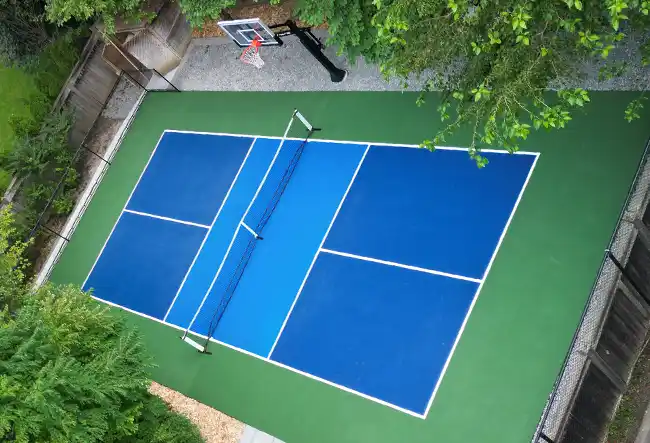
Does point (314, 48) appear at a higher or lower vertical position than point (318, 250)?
higher

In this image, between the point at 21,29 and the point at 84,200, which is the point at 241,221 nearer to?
the point at 84,200

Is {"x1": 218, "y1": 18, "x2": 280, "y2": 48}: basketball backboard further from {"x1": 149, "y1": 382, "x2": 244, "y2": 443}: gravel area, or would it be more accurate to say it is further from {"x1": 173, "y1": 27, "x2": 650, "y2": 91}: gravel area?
{"x1": 149, "y1": 382, "x2": 244, "y2": 443}: gravel area

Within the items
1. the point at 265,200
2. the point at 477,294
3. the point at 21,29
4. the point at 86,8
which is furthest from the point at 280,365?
the point at 21,29

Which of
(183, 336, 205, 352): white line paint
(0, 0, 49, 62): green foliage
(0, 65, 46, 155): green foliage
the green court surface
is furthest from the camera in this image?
(0, 65, 46, 155): green foliage

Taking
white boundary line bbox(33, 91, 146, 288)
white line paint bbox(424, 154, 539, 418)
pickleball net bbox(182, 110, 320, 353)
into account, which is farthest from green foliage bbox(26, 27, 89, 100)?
white line paint bbox(424, 154, 539, 418)

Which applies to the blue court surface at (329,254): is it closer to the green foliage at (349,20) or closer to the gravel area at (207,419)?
the gravel area at (207,419)

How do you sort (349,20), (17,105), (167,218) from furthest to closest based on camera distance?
1. (17,105)
2. (167,218)
3. (349,20)
